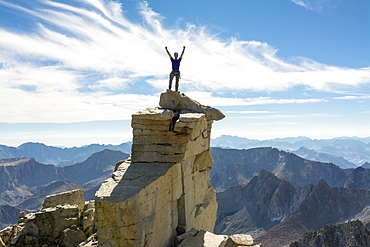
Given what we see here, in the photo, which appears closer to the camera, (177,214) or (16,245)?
(177,214)

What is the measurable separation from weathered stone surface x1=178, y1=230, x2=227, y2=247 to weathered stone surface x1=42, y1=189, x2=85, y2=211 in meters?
16.1

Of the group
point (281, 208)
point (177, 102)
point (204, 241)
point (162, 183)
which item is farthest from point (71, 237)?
point (281, 208)

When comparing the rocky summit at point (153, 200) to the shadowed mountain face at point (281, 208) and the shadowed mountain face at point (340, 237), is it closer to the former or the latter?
the shadowed mountain face at point (340, 237)

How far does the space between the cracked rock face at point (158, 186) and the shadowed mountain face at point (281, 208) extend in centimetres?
9296

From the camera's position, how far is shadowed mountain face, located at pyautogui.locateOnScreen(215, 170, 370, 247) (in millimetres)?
123500

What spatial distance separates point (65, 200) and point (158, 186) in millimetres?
17063

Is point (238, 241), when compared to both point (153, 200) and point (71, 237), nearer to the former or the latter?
point (153, 200)

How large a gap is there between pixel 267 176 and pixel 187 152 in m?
171

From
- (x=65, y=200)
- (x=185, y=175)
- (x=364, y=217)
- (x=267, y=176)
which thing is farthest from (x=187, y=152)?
(x=267, y=176)

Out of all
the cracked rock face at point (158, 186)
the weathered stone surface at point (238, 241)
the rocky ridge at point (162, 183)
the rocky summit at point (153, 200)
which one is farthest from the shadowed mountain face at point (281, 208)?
the weathered stone surface at point (238, 241)

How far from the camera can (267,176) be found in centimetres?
18238

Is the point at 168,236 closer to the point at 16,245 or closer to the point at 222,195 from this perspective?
the point at 16,245

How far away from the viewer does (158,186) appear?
706 inches

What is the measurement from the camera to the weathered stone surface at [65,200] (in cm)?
2981
